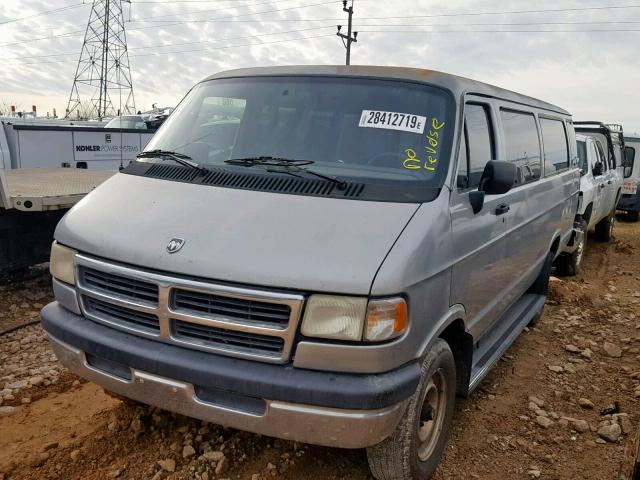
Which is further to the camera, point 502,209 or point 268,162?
point 502,209

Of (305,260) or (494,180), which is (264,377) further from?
(494,180)

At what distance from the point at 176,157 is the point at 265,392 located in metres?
1.73

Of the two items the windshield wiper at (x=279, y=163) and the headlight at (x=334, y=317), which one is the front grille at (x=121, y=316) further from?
the windshield wiper at (x=279, y=163)

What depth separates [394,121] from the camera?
328 centimetres

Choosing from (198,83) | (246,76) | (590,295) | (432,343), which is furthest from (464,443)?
(590,295)

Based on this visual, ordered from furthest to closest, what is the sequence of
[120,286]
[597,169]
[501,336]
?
[597,169]
[501,336]
[120,286]

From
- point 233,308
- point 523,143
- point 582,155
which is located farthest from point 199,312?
point 582,155

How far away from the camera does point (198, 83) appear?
422 cm

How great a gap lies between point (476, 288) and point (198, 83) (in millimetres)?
2460

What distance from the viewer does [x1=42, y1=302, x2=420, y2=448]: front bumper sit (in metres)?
2.43

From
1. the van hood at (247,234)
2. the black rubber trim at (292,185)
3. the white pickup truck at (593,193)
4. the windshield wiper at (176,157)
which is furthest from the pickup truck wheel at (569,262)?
the windshield wiper at (176,157)

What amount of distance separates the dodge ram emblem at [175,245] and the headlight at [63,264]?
0.66 m

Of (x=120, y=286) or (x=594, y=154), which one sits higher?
(x=594, y=154)

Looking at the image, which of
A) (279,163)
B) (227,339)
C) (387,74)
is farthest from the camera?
(387,74)
